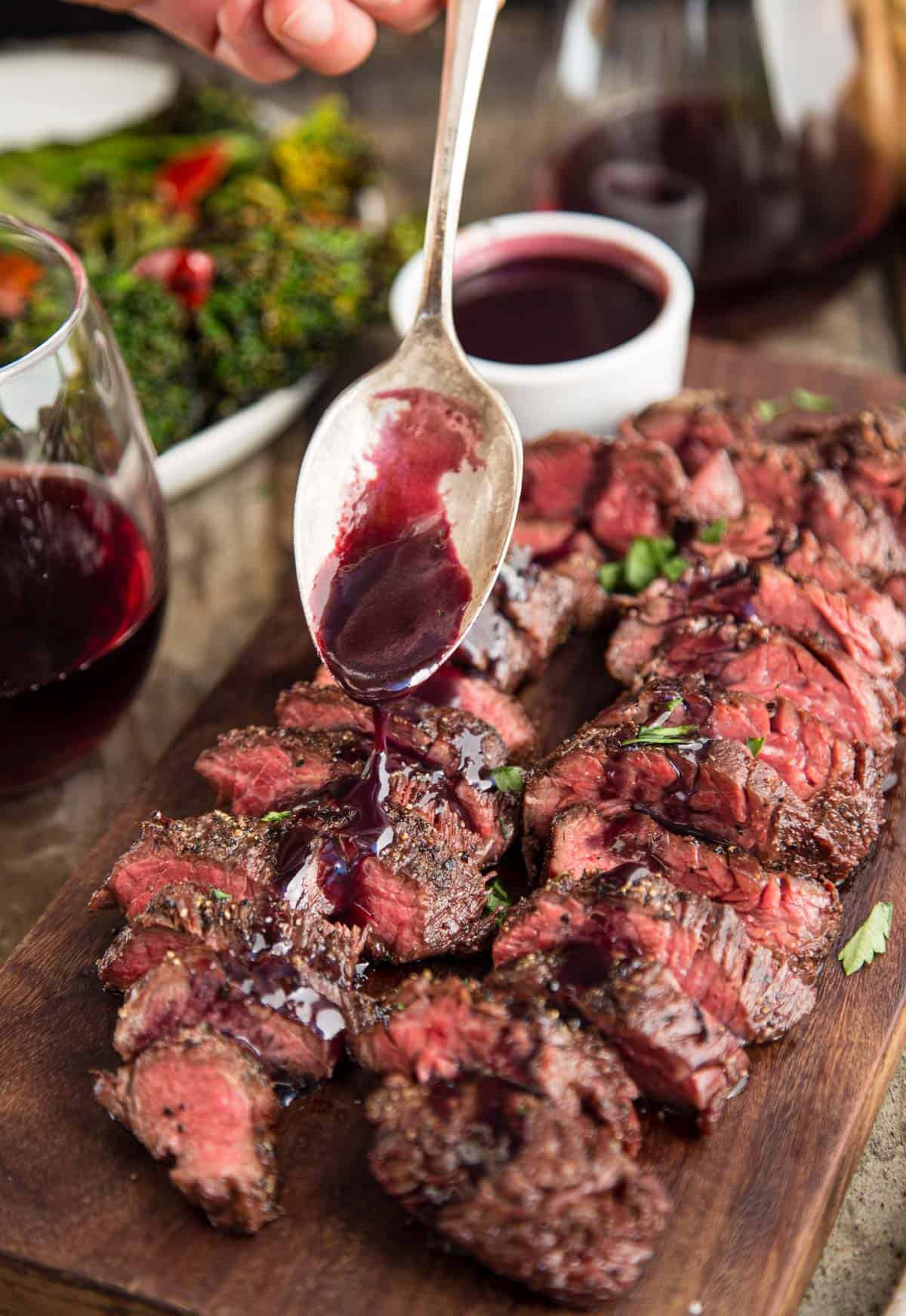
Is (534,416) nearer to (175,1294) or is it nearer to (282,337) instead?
(282,337)

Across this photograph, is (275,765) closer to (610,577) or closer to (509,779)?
(509,779)

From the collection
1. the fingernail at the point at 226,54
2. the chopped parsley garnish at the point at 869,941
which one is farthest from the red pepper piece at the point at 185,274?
the chopped parsley garnish at the point at 869,941

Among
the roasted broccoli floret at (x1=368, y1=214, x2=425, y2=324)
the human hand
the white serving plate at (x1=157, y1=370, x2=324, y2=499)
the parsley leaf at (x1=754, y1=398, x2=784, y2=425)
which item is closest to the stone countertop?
the white serving plate at (x1=157, y1=370, x2=324, y2=499)

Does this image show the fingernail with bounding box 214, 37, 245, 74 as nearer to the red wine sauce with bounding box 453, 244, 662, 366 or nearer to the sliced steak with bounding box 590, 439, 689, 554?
the red wine sauce with bounding box 453, 244, 662, 366

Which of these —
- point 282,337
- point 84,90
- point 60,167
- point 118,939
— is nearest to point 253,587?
point 282,337

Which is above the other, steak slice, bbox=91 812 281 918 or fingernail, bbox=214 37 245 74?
fingernail, bbox=214 37 245 74
